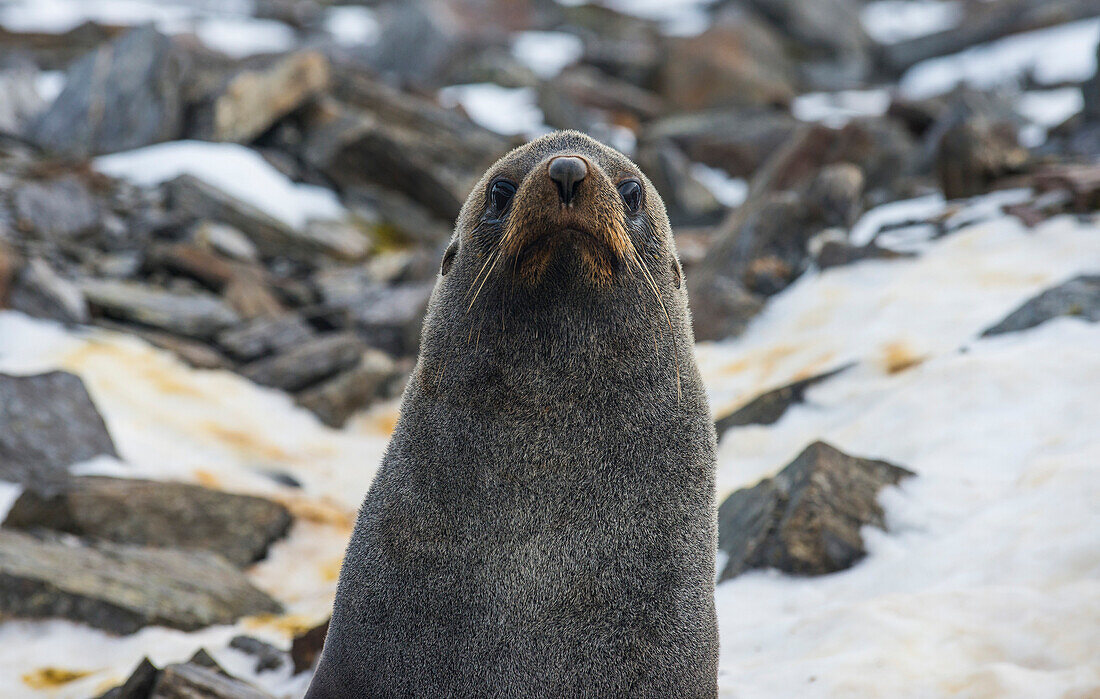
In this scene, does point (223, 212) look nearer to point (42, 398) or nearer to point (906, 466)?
point (42, 398)

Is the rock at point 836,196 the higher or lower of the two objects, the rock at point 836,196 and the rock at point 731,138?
the lower

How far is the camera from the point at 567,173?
2602 mm

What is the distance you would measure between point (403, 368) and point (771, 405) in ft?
17.8

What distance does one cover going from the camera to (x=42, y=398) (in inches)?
277

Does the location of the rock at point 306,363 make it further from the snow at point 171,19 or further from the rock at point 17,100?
the snow at point 171,19

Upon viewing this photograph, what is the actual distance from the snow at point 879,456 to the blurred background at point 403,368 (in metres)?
0.02

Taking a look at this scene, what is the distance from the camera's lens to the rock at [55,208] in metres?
12.2

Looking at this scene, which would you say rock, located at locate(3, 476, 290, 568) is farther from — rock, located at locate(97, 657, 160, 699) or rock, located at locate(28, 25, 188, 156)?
rock, located at locate(28, 25, 188, 156)

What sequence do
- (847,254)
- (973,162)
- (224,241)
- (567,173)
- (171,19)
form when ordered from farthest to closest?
1. (171,19)
2. (224,241)
3. (973,162)
4. (847,254)
5. (567,173)

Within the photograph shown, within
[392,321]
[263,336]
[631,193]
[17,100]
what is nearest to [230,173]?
[392,321]

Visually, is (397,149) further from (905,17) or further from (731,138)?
(905,17)

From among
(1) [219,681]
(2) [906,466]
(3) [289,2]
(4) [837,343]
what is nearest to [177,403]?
(1) [219,681]

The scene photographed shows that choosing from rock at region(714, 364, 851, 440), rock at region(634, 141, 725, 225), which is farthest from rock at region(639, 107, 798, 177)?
rock at region(714, 364, 851, 440)

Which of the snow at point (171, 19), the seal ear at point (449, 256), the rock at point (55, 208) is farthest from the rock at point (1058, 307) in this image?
the snow at point (171, 19)
